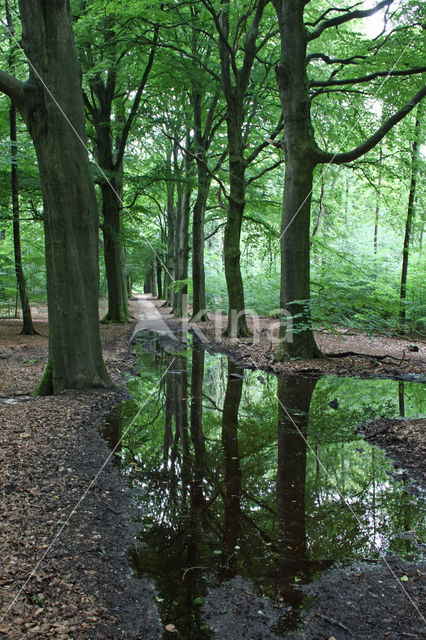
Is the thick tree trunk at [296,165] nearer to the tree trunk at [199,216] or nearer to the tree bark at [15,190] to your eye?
the tree trunk at [199,216]

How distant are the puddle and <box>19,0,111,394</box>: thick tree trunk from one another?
1.23 meters

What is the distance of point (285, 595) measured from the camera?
2686 millimetres

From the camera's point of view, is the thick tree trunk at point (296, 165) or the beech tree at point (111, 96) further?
the beech tree at point (111, 96)

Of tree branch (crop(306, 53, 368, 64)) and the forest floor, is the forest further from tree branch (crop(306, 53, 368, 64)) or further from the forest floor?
tree branch (crop(306, 53, 368, 64))

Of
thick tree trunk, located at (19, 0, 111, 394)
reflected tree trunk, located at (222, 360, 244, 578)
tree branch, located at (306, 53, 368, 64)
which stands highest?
tree branch, located at (306, 53, 368, 64)

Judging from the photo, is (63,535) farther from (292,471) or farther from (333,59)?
(333,59)

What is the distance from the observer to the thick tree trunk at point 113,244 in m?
17.5

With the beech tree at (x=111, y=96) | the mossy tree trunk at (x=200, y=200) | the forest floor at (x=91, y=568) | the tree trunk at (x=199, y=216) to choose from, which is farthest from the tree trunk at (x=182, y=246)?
the forest floor at (x=91, y=568)

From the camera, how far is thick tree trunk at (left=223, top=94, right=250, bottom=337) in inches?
503

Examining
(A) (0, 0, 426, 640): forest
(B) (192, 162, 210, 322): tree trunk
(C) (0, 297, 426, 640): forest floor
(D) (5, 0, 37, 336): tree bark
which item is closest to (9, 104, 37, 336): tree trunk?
(D) (5, 0, 37, 336): tree bark

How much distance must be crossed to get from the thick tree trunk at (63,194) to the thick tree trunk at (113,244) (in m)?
10.1

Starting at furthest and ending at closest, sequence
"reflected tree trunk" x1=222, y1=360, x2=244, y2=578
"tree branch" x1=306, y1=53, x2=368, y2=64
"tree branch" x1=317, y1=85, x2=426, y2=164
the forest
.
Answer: "tree branch" x1=306, y1=53, x2=368, y2=64 < "tree branch" x1=317, y1=85, x2=426, y2=164 < "reflected tree trunk" x1=222, y1=360, x2=244, y2=578 < the forest

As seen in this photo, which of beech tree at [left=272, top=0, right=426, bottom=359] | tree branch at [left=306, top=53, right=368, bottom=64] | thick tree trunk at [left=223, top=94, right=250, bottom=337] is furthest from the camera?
thick tree trunk at [left=223, top=94, right=250, bottom=337]

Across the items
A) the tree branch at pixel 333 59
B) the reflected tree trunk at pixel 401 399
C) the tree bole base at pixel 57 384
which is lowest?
the reflected tree trunk at pixel 401 399
